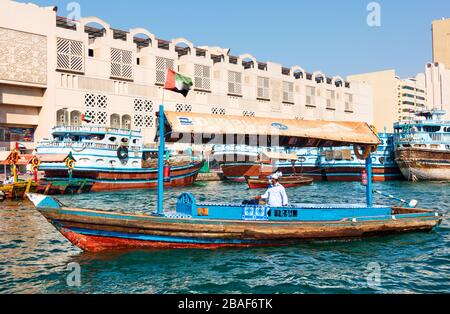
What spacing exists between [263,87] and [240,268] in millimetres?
58197

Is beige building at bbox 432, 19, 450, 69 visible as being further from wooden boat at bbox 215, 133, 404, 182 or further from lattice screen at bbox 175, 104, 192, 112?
lattice screen at bbox 175, 104, 192, 112

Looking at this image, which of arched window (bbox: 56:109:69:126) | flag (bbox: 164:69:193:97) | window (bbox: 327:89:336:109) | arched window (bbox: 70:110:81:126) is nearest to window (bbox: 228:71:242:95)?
window (bbox: 327:89:336:109)

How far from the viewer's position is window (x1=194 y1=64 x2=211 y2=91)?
2306 inches

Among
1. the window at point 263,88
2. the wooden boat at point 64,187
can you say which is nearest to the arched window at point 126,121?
the wooden boat at point 64,187

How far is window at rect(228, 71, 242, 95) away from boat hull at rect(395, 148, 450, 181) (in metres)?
28.3

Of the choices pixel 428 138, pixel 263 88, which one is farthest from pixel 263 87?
pixel 428 138

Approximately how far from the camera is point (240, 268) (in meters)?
10.5

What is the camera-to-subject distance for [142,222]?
11227mm

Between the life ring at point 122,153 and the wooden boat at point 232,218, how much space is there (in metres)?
20.5

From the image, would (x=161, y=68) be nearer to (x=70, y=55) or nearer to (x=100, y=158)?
(x=70, y=55)

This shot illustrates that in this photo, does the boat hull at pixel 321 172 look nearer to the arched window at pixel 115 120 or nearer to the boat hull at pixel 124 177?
the boat hull at pixel 124 177

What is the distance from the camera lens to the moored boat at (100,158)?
31469mm

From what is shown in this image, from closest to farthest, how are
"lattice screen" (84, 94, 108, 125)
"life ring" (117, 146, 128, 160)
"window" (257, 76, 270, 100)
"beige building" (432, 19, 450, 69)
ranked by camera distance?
"life ring" (117, 146, 128, 160)
"lattice screen" (84, 94, 108, 125)
"window" (257, 76, 270, 100)
"beige building" (432, 19, 450, 69)

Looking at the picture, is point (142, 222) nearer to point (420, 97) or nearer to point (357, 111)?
point (357, 111)
